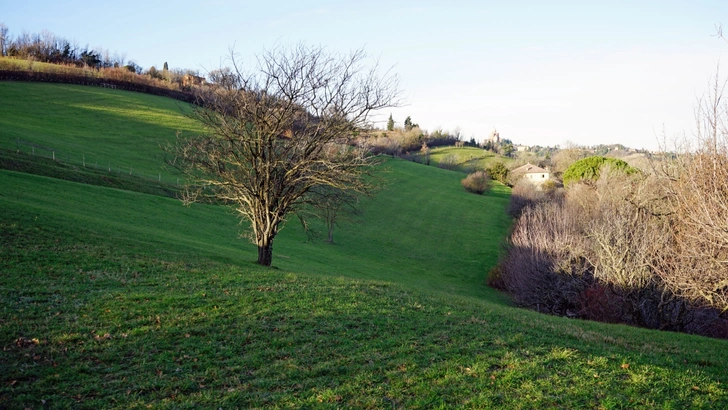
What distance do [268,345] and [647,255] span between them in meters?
22.0

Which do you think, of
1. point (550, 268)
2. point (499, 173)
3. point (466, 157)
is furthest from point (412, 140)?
point (550, 268)

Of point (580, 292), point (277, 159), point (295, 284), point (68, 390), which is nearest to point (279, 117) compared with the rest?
point (277, 159)

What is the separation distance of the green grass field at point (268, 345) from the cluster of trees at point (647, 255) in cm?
295

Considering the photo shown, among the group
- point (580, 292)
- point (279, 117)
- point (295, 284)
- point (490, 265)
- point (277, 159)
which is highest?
point (279, 117)

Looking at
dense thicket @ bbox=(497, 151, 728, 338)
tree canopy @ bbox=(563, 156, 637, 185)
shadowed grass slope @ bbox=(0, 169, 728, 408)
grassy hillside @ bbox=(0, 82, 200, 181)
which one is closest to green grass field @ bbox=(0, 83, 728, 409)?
shadowed grass slope @ bbox=(0, 169, 728, 408)

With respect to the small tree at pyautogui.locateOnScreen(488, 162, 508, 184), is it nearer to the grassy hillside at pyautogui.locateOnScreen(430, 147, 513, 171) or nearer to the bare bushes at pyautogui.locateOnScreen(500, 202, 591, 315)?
the grassy hillside at pyautogui.locateOnScreen(430, 147, 513, 171)

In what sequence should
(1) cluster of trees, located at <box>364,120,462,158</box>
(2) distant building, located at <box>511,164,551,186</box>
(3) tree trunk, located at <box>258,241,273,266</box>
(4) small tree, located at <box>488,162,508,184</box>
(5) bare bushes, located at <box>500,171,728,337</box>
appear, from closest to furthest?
(5) bare bushes, located at <box>500,171,728,337</box> < (3) tree trunk, located at <box>258,241,273,266</box> < (2) distant building, located at <box>511,164,551,186</box> < (4) small tree, located at <box>488,162,508,184</box> < (1) cluster of trees, located at <box>364,120,462,158</box>

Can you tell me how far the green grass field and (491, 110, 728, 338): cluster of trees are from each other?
295cm

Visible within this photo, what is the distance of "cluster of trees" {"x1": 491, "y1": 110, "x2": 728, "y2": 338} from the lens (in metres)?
11.9

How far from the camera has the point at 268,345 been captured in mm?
11484

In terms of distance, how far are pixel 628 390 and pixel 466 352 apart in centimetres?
341

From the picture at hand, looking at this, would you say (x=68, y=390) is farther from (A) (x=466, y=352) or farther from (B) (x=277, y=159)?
(B) (x=277, y=159)

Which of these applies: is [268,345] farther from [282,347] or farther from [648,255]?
[648,255]

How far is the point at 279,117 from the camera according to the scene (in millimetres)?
23766
